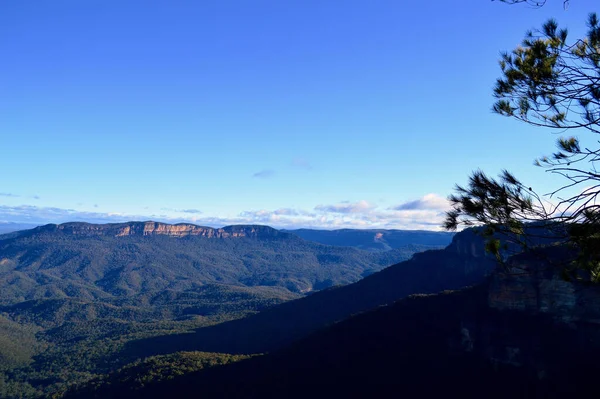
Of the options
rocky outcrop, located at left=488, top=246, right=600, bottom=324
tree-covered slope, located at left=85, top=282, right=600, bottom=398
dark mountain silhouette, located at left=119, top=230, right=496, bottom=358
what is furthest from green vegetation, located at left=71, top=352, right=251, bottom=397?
rocky outcrop, located at left=488, top=246, right=600, bottom=324

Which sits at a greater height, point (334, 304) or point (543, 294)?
point (543, 294)

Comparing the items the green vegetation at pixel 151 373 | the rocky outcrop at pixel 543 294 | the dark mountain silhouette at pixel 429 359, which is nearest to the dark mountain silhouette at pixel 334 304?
the green vegetation at pixel 151 373

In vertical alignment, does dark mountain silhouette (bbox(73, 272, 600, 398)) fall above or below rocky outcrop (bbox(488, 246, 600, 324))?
below

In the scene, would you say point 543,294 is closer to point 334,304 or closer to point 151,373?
point 151,373

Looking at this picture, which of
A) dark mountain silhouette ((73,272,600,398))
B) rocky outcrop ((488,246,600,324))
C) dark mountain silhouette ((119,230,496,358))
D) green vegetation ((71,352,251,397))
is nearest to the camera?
dark mountain silhouette ((73,272,600,398))

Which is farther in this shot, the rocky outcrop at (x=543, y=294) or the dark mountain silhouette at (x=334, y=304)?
the dark mountain silhouette at (x=334, y=304)

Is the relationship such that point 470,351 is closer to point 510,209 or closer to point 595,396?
point 595,396

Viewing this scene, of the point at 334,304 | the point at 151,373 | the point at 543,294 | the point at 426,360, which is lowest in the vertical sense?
the point at 151,373

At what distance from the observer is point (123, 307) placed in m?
173

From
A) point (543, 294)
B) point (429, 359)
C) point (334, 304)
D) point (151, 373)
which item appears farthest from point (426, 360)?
point (334, 304)

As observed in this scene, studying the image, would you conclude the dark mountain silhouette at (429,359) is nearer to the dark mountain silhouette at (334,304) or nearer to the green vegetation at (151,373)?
the green vegetation at (151,373)

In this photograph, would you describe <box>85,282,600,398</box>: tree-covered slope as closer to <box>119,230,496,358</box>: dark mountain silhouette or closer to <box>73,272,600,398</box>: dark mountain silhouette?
<box>73,272,600,398</box>: dark mountain silhouette

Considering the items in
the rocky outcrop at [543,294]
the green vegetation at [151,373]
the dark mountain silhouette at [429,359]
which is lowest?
the green vegetation at [151,373]

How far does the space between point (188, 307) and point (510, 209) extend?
6744 inches
